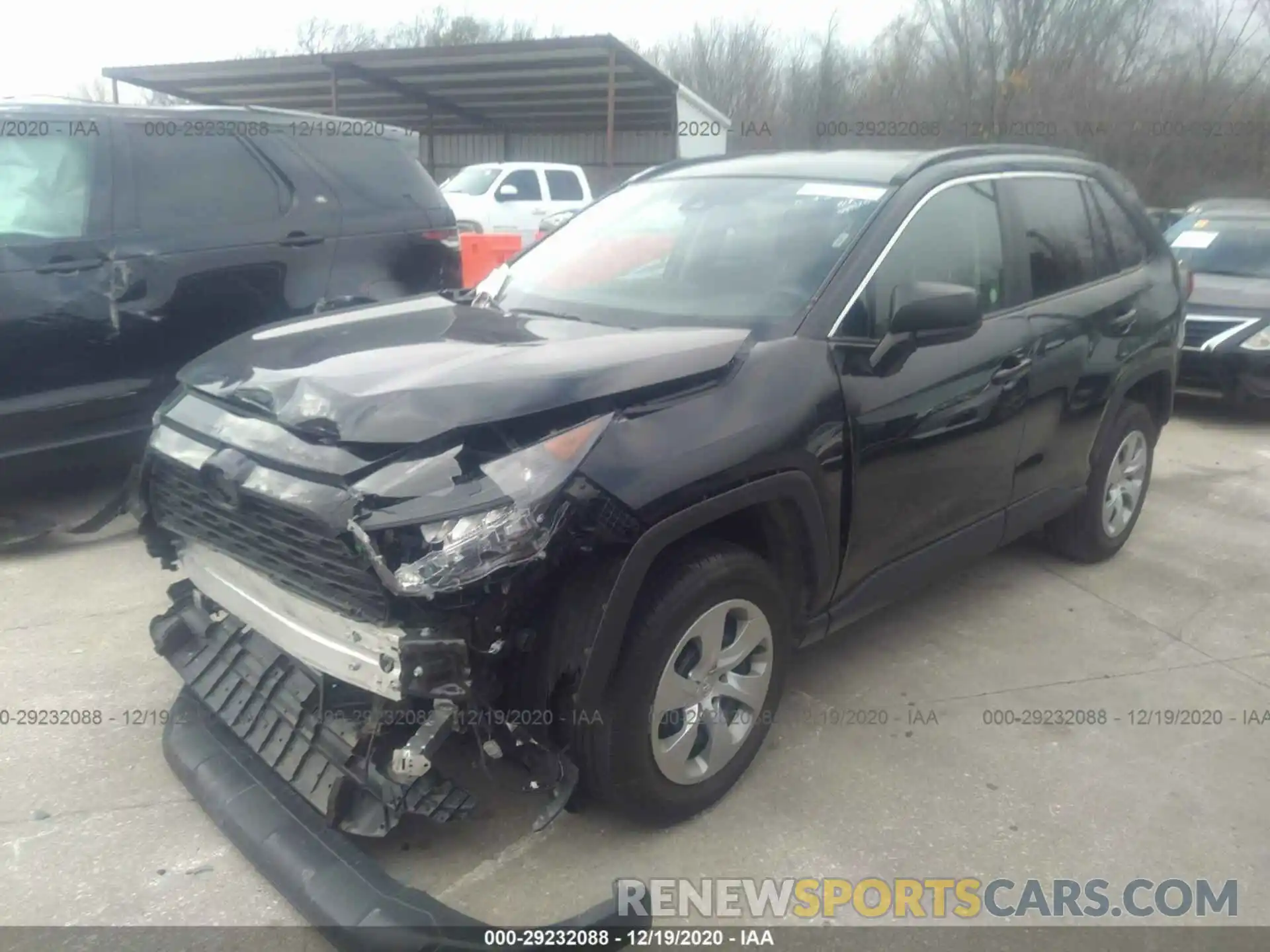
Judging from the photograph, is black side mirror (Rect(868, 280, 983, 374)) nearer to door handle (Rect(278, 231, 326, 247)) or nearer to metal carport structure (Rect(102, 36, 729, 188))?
door handle (Rect(278, 231, 326, 247))

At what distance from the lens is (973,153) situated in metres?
4.01

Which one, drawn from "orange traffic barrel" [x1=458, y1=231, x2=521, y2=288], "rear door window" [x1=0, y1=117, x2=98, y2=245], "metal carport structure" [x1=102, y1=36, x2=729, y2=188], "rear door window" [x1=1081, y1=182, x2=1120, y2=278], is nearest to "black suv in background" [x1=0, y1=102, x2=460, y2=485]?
"rear door window" [x1=0, y1=117, x2=98, y2=245]

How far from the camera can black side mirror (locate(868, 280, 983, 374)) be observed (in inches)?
124

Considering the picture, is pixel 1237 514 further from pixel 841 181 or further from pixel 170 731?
pixel 170 731

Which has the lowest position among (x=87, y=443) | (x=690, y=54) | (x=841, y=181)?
(x=87, y=443)

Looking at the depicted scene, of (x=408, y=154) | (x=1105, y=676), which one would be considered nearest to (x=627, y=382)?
(x=1105, y=676)

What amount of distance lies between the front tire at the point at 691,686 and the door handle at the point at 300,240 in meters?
3.75

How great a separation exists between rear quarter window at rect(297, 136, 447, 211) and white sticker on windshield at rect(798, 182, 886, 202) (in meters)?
3.26

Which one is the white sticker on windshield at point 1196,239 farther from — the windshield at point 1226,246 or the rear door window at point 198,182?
the rear door window at point 198,182

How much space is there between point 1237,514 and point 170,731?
5.66 metres

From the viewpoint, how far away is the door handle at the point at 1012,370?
3.77m

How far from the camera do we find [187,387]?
310 centimetres

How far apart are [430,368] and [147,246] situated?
3134mm

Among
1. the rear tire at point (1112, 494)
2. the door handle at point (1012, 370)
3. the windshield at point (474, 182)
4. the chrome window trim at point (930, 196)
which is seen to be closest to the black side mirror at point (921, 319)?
the chrome window trim at point (930, 196)
